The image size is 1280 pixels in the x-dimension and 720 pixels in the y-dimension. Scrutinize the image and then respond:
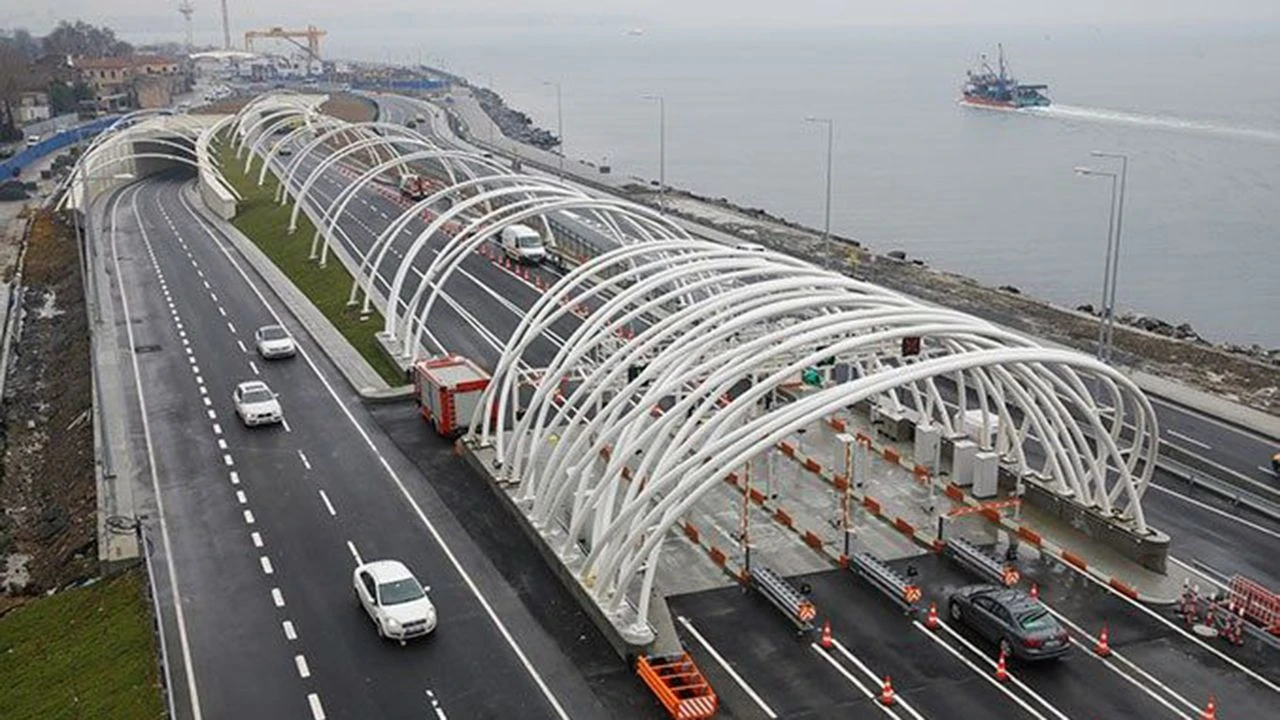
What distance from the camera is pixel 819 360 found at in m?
24.1

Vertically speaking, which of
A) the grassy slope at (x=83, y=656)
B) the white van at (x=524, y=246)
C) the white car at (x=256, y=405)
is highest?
the white van at (x=524, y=246)

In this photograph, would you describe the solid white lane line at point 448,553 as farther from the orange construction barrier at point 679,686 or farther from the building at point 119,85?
the building at point 119,85

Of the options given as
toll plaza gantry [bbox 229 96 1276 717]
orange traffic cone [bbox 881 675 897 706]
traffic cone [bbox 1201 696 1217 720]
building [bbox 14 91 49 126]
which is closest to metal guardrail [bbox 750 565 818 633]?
toll plaza gantry [bbox 229 96 1276 717]

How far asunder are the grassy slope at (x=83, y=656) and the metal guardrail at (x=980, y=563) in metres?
17.0

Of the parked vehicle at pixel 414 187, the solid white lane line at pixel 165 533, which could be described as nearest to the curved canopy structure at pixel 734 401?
the solid white lane line at pixel 165 533

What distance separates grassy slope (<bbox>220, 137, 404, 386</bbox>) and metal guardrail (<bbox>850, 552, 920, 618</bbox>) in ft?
67.2

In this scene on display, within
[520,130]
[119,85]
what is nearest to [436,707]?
[520,130]

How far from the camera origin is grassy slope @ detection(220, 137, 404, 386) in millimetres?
47000

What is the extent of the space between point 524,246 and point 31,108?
125299 mm

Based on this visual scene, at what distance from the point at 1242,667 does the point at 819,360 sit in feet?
32.9

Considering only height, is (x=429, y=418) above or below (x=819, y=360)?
below

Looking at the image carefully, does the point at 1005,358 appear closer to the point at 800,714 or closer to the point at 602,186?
the point at 800,714

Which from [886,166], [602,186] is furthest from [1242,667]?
[886,166]

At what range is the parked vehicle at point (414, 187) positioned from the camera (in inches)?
3344
